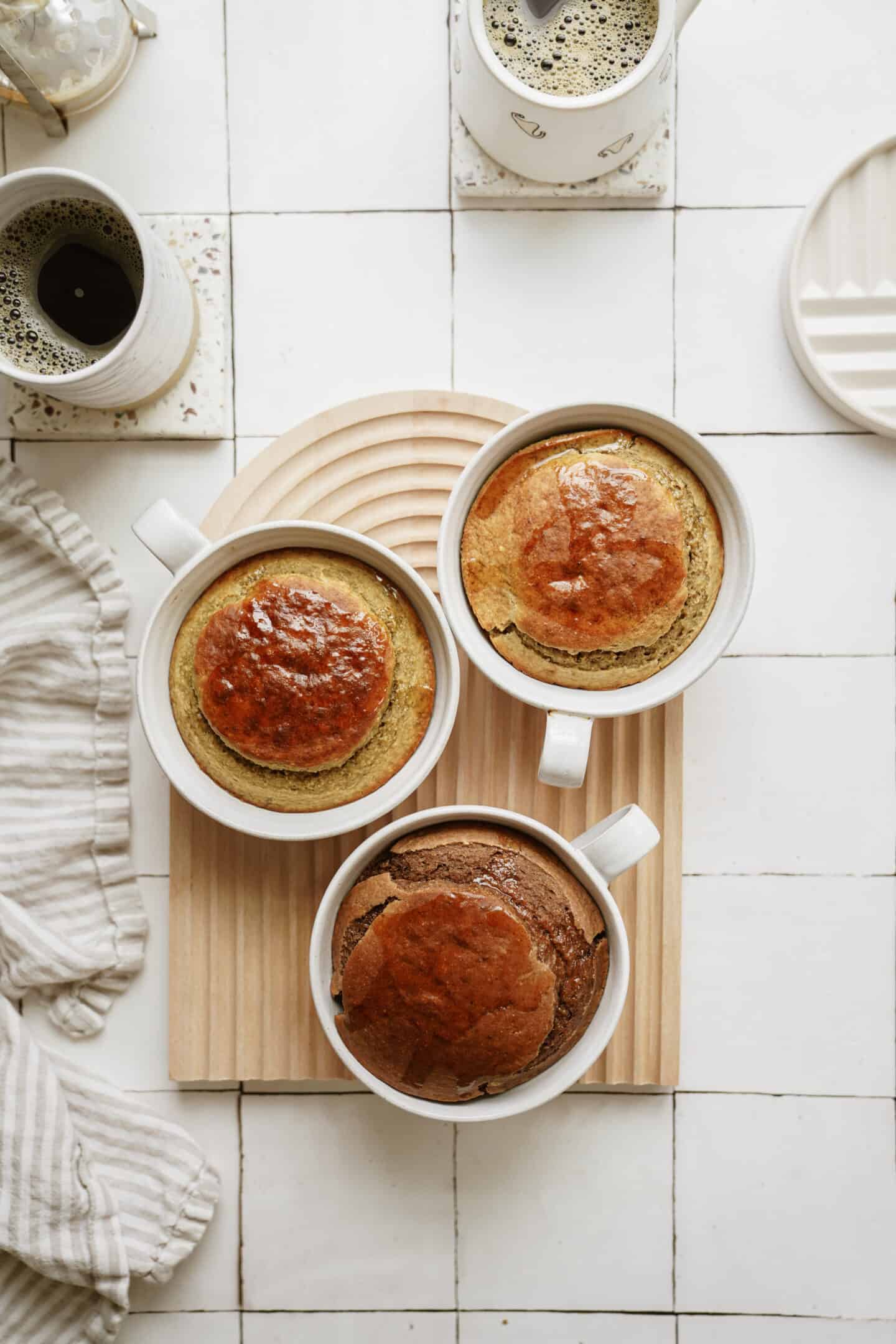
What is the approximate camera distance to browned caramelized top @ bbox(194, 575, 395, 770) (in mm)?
997

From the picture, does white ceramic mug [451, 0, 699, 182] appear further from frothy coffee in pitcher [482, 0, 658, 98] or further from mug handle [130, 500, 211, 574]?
mug handle [130, 500, 211, 574]

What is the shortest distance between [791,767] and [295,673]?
0.68m

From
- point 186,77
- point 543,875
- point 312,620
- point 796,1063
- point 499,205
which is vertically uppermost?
point 186,77

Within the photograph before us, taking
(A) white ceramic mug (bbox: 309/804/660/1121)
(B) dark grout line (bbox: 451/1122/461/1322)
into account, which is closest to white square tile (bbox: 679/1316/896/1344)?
(B) dark grout line (bbox: 451/1122/461/1322)

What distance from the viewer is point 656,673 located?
3.40 ft

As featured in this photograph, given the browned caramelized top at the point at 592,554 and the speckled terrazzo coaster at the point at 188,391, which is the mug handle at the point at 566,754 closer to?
Result: the browned caramelized top at the point at 592,554

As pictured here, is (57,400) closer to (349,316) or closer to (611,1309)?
(349,316)

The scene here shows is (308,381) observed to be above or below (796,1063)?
above

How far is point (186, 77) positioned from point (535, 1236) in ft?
5.33

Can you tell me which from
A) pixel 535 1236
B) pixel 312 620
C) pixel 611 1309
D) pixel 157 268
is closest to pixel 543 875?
pixel 312 620

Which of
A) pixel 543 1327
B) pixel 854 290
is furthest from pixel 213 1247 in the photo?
pixel 854 290

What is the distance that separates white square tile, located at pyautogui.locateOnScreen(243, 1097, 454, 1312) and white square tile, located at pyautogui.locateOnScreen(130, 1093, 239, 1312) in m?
0.02

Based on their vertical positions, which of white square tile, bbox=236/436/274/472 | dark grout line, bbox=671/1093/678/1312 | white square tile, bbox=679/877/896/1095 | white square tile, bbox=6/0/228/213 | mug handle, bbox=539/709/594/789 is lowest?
dark grout line, bbox=671/1093/678/1312

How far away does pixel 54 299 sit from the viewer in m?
1.11
